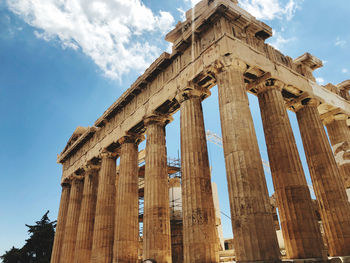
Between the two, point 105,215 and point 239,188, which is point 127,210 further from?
point 239,188

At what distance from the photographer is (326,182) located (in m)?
15.6

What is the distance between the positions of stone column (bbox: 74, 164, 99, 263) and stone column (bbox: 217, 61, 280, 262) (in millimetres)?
16476

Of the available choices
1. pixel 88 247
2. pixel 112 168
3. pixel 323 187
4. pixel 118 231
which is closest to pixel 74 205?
pixel 88 247

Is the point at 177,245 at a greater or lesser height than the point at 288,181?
lesser

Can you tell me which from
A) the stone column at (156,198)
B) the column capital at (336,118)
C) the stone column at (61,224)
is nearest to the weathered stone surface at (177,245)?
the stone column at (156,198)

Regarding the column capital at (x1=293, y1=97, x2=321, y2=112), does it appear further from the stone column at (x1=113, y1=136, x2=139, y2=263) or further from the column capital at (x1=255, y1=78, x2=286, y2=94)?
the stone column at (x1=113, y1=136, x2=139, y2=263)

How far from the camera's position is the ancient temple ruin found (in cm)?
1201

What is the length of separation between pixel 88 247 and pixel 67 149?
42.8 ft

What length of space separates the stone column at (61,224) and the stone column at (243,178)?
2257 cm

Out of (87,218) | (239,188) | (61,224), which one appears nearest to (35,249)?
(61,224)

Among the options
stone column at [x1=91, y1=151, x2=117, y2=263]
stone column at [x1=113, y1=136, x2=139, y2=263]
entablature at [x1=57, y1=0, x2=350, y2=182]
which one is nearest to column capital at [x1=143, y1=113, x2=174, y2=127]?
entablature at [x1=57, y1=0, x2=350, y2=182]

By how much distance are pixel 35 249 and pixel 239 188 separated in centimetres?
4130

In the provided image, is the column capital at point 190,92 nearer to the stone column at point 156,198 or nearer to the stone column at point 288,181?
the stone column at point 156,198

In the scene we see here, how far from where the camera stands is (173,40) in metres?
18.6
